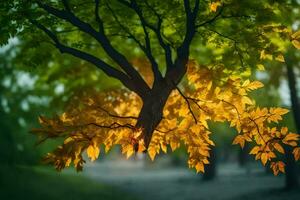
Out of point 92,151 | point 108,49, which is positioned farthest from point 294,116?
point 92,151

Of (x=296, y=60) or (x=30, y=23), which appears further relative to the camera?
(x=296, y=60)

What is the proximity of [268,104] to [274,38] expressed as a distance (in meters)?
14.7

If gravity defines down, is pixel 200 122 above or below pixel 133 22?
below

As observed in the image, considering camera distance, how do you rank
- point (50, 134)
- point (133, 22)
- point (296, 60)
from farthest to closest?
point (296, 60) < point (133, 22) < point (50, 134)

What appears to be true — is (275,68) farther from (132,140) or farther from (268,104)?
(132,140)

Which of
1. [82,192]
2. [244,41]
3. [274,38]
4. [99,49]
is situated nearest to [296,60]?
[274,38]

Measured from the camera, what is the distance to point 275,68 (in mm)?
18984

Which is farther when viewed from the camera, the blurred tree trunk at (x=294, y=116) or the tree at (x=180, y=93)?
the blurred tree trunk at (x=294, y=116)

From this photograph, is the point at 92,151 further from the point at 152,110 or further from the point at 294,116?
the point at 294,116

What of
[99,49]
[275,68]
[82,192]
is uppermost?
[275,68]

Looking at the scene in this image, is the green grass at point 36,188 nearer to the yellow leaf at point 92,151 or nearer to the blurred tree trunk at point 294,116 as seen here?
the blurred tree trunk at point 294,116

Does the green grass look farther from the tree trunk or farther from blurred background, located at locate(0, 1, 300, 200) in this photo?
the tree trunk

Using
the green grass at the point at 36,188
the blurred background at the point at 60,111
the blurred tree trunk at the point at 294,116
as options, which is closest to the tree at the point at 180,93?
the blurred background at the point at 60,111

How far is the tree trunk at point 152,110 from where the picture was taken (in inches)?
263
